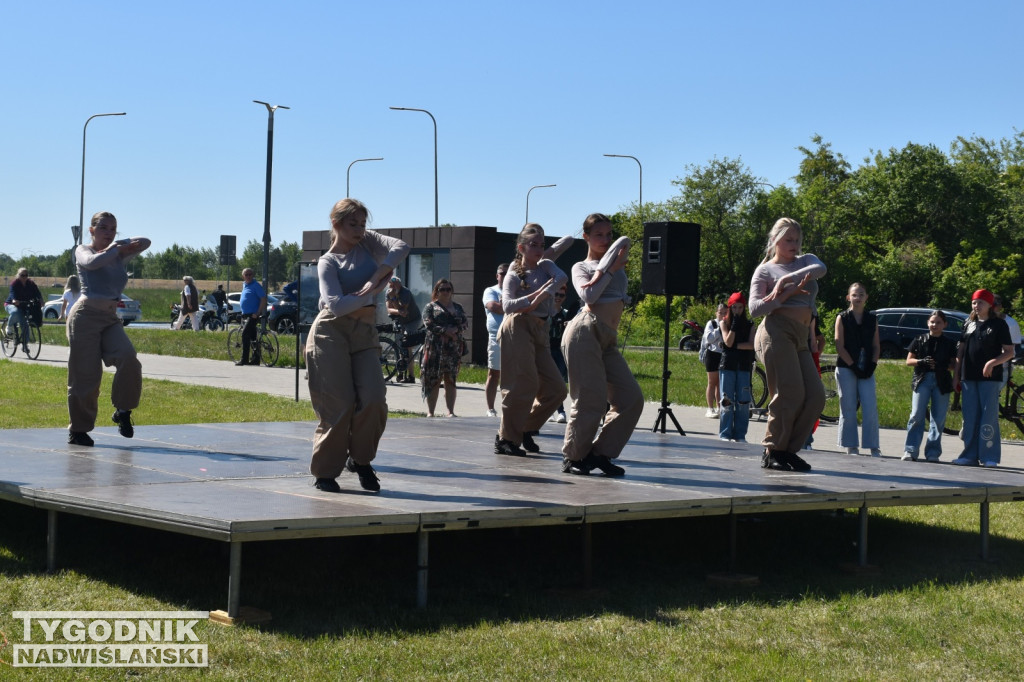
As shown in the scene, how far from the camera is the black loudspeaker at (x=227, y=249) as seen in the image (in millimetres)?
37750

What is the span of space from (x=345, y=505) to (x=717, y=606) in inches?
76.0

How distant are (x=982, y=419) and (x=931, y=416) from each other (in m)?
0.57

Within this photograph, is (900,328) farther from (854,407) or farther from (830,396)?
(854,407)

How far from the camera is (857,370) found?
494 inches

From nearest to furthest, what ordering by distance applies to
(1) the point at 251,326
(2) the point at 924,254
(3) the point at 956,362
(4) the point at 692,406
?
(3) the point at 956,362 → (4) the point at 692,406 → (1) the point at 251,326 → (2) the point at 924,254

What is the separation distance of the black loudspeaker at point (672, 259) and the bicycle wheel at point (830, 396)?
138 inches

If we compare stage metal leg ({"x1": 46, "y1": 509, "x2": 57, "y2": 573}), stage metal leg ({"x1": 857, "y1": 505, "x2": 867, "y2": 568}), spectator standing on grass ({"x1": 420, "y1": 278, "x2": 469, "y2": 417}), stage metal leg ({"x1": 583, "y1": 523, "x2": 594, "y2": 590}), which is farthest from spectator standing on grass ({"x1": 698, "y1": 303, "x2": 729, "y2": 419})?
stage metal leg ({"x1": 46, "y1": 509, "x2": 57, "y2": 573})

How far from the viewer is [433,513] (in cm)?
638

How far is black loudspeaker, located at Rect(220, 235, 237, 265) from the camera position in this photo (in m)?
37.8

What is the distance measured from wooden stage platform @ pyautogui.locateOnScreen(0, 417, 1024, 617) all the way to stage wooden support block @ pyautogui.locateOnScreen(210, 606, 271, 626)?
4 cm

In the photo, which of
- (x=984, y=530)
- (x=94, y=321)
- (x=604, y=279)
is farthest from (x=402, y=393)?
(x=984, y=530)

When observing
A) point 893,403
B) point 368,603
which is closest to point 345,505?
point 368,603

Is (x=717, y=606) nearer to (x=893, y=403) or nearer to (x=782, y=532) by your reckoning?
(x=782, y=532)

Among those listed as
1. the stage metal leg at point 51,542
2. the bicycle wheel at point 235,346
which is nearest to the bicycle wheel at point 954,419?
the stage metal leg at point 51,542
